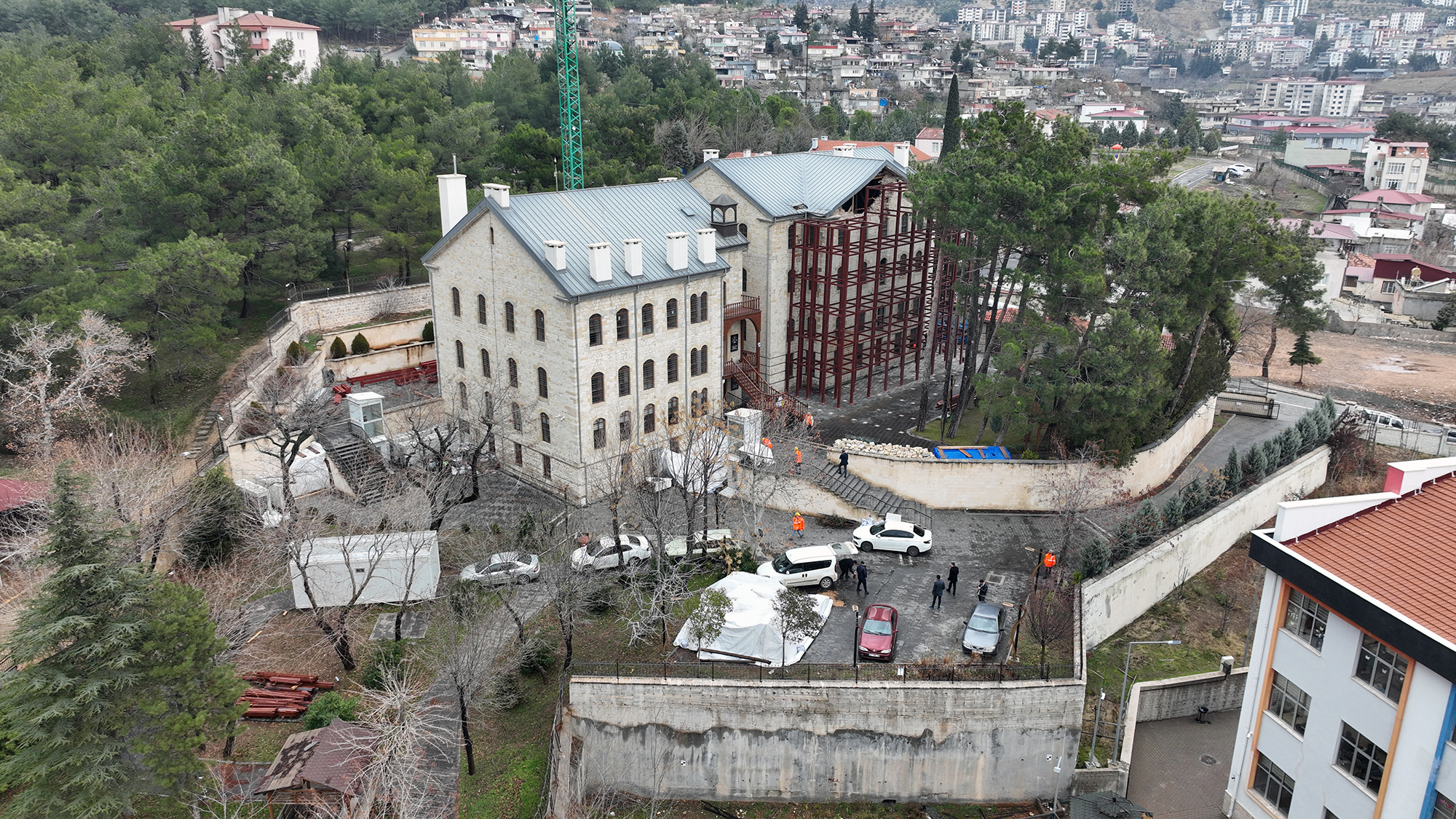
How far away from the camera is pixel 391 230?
177ft

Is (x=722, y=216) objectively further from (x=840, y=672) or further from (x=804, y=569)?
(x=840, y=672)

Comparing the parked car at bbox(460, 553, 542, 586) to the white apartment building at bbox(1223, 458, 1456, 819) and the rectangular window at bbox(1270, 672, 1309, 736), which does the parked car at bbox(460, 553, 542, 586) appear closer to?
the white apartment building at bbox(1223, 458, 1456, 819)

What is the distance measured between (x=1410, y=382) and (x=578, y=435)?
54348 millimetres

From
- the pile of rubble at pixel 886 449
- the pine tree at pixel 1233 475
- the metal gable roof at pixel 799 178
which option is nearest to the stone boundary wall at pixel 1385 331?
the pine tree at pixel 1233 475

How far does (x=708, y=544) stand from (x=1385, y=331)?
6615 cm

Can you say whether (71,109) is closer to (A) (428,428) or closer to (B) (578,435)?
(A) (428,428)

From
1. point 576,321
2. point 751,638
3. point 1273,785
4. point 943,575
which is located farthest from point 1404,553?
point 576,321

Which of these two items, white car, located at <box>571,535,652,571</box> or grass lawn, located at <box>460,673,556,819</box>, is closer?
grass lawn, located at <box>460,673,556,819</box>

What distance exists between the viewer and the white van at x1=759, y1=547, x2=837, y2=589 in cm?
3247

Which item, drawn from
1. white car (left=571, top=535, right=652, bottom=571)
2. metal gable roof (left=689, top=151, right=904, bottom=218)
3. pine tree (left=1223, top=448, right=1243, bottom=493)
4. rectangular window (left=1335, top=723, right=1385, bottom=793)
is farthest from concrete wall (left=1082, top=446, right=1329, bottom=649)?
metal gable roof (left=689, top=151, right=904, bottom=218)

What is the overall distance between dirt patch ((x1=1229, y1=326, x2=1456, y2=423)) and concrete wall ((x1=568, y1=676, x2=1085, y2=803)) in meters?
40.0

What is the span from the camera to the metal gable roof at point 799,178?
148 feet

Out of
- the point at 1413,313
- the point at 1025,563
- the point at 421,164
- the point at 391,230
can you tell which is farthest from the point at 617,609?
the point at 1413,313

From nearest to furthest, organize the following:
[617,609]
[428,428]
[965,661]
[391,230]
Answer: [965,661]
[617,609]
[428,428]
[391,230]
